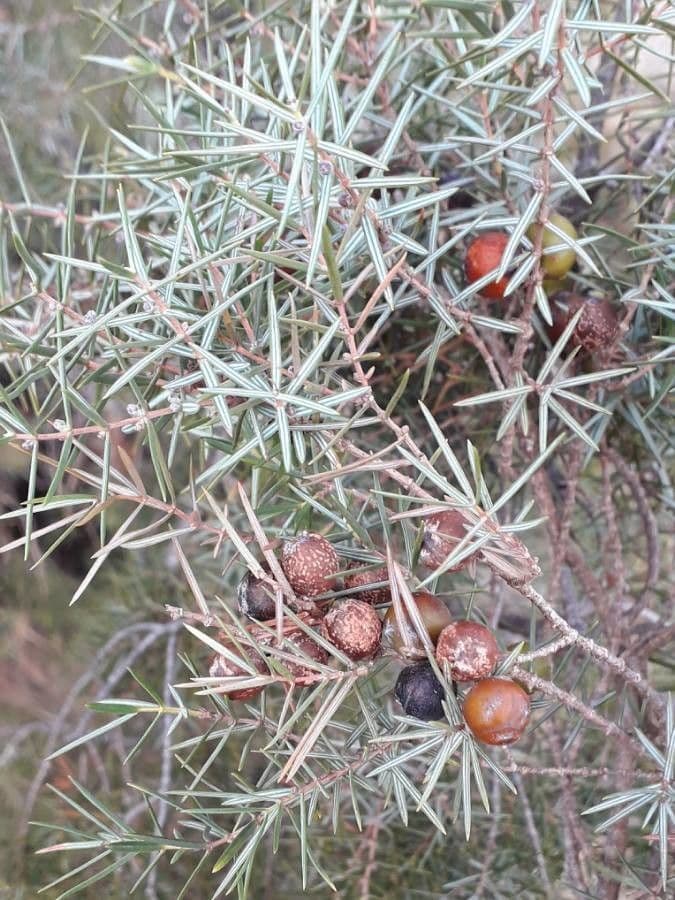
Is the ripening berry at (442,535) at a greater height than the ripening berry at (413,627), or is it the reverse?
the ripening berry at (442,535)

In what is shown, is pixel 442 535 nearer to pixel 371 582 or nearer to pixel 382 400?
pixel 371 582

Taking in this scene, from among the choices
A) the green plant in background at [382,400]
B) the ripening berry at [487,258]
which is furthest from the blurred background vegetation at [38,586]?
the ripening berry at [487,258]

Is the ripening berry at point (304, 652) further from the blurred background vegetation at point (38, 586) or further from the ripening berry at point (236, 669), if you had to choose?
the blurred background vegetation at point (38, 586)

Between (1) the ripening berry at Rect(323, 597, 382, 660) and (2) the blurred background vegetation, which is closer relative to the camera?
(1) the ripening berry at Rect(323, 597, 382, 660)

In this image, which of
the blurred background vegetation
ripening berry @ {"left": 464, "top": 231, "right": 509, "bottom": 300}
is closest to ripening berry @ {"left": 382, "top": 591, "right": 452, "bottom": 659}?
ripening berry @ {"left": 464, "top": 231, "right": 509, "bottom": 300}

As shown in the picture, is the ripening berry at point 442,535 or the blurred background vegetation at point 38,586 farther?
the blurred background vegetation at point 38,586

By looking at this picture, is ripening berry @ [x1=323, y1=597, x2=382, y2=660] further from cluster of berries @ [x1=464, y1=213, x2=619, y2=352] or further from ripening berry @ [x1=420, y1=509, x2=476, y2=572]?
cluster of berries @ [x1=464, y1=213, x2=619, y2=352]

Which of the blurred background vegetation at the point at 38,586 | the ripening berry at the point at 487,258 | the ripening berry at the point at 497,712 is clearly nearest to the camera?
the ripening berry at the point at 497,712
